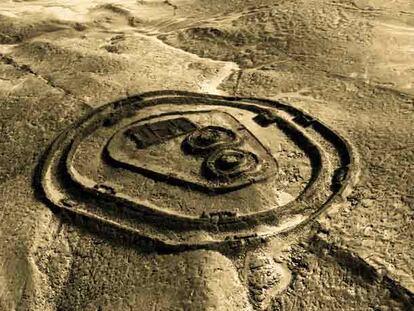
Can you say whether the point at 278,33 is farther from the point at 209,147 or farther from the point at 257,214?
the point at 257,214

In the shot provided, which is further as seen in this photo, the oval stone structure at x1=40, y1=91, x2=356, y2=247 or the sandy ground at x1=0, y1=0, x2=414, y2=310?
the oval stone structure at x1=40, y1=91, x2=356, y2=247

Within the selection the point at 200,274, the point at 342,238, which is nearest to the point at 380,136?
the point at 342,238

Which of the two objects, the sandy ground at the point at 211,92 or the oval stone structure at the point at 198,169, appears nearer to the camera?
the sandy ground at the point at 211,92

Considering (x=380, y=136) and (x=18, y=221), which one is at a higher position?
(x=380, y=136)

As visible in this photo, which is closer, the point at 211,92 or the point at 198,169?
the point at 198,169
